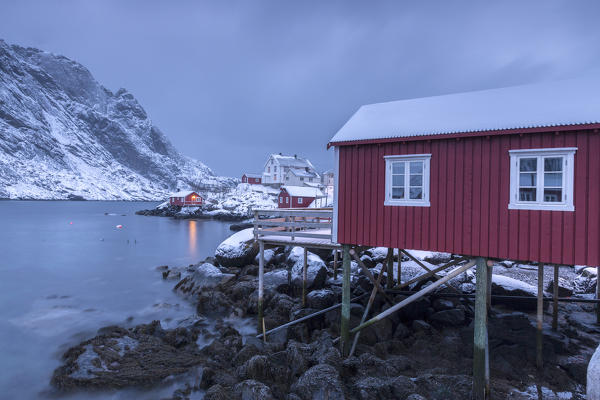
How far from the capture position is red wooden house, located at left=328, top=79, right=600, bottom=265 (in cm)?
725

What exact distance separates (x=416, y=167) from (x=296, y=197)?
4945cm

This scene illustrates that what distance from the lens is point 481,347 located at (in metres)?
8.32

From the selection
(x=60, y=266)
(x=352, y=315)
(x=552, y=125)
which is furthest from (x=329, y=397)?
(x=60, y=266)

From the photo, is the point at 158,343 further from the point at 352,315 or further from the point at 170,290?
the point at 170,290

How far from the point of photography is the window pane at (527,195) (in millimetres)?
7652

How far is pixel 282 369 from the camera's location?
922cm

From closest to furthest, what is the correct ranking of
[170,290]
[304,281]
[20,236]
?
1. [304,281]
2. [170,290]
3. [20,236]

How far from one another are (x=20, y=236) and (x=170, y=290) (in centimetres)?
3916

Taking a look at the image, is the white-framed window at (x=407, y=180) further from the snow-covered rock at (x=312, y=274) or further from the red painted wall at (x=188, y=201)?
the red painted wall at (x=188, y=201)

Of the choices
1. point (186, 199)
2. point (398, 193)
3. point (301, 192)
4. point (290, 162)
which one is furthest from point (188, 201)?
point (398, 193)

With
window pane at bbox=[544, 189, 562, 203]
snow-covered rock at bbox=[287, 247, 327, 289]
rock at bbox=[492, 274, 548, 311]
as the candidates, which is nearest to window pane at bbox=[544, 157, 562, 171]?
window pane at bbox=[544, 189, 562, 203]

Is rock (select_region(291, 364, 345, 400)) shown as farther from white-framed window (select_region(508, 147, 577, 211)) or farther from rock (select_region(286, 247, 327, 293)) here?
rock (select_region(286, 247, 327, 293))

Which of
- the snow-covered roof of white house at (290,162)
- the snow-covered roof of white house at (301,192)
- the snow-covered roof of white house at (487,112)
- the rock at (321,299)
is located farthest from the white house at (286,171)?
the snow-covered roof of white house at (487,112)

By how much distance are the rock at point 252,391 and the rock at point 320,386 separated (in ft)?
2.09
